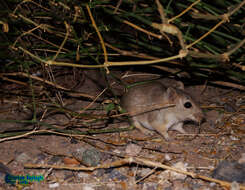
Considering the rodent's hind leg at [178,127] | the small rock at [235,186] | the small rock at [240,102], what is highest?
the small rock at [240,102]

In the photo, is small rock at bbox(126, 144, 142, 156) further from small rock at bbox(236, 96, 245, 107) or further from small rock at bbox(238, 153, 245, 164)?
small rock at bbox(236, 96, 245, 107)

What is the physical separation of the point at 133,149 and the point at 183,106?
0.97m

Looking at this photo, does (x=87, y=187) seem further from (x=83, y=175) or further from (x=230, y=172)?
(x=230, y=172)

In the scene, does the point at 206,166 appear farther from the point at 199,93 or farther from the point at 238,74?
the point at 199,93

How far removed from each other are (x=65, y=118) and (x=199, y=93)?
1967mm

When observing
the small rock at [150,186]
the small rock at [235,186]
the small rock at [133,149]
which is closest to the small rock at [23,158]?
the small rock at [133,149]

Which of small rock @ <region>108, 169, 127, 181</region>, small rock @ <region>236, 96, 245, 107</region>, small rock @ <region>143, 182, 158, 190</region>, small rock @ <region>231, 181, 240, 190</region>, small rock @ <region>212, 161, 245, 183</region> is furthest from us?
small rock @ <region>236, 96, 245, 107</region>

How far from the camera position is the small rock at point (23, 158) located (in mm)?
2922

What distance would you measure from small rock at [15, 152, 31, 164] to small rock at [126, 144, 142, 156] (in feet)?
3.30

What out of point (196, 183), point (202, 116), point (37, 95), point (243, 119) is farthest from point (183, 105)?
point (37, 95)

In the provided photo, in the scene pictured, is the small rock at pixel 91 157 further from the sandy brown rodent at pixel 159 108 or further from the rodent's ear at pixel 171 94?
the rodent's ear at pixel 171 94

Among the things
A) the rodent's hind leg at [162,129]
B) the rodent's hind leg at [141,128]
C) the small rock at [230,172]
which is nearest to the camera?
the small rock at [230,172]

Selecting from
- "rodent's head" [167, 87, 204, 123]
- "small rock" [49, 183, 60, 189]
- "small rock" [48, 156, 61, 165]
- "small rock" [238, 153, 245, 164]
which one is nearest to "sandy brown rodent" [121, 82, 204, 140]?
"rodent's head" [167, 87, 204, 123]

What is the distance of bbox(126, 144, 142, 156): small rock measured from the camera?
306cm
